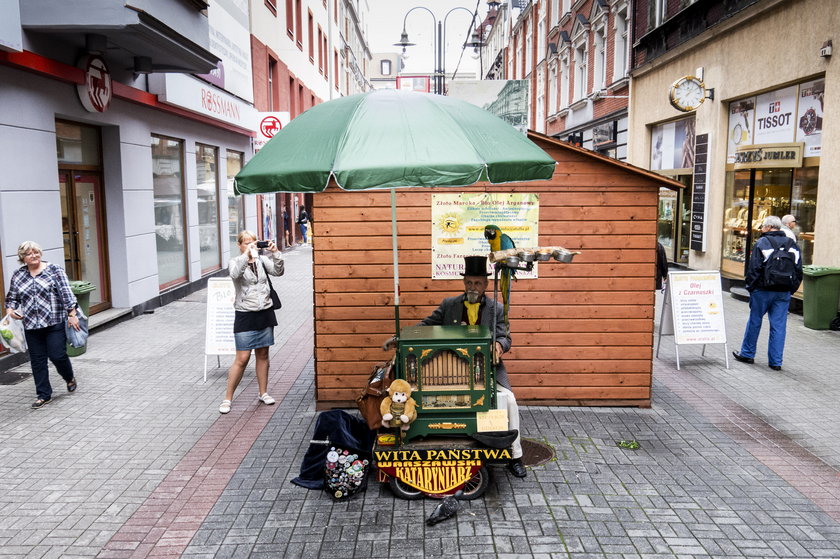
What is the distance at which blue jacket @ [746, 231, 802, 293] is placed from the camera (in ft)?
27.2

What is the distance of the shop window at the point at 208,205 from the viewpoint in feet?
50.7

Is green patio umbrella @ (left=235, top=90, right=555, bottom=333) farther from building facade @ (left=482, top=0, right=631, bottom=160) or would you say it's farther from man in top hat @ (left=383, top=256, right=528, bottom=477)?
building facade @ (left=482, top=0, right=631, bottom=160)

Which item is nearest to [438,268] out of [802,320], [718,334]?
[718,334]

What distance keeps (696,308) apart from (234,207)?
13.0 meters

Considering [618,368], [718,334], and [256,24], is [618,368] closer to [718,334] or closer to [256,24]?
[718,334]

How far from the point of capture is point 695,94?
50.1ft

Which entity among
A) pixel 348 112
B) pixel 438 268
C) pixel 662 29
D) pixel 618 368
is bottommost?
pixel 618 368

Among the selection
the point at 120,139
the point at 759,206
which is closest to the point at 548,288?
the point at 120,139

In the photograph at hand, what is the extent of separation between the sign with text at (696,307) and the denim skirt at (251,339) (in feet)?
16.8

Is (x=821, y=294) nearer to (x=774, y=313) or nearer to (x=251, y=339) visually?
(x=774, y=313)

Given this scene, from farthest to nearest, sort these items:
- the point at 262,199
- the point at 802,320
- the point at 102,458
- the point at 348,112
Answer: the point at 262,199, the point at 802,320, the point at 102,458, the point at 348,112

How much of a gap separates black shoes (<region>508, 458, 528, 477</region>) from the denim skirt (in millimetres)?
2862

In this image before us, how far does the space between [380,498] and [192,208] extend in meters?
11.1

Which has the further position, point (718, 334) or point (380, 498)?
point (718, 334)
